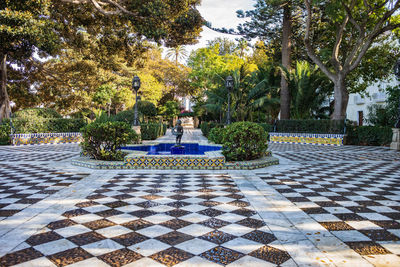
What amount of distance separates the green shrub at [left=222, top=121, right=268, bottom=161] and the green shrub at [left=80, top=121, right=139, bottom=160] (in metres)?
2.87

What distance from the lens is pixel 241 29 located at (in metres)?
20.2

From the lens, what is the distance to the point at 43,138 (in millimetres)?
14836

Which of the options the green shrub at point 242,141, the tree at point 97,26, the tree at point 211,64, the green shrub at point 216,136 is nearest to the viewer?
the green shrub at point 242,141

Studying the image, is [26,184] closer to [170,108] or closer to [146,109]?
[146,109]

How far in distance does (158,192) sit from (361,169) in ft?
18.9

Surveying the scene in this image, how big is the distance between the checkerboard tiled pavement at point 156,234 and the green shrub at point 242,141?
2952mm

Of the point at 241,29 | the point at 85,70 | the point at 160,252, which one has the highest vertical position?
the point at 241,29

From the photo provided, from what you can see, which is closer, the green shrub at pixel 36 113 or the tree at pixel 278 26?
the green shrub at pixel 36 113

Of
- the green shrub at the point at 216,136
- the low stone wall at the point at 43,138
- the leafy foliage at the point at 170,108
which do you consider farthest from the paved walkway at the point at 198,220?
the leafy foliage at the point at 170,108

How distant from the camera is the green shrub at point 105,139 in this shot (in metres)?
7.75

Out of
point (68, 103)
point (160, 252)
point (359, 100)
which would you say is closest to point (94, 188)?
point (160, 252)

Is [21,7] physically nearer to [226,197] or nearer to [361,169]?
[226,197]

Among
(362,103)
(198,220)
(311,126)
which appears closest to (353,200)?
(198,220)

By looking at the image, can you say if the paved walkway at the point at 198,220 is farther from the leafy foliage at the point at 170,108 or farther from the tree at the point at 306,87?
the leafy foliage at the point at 170,108
